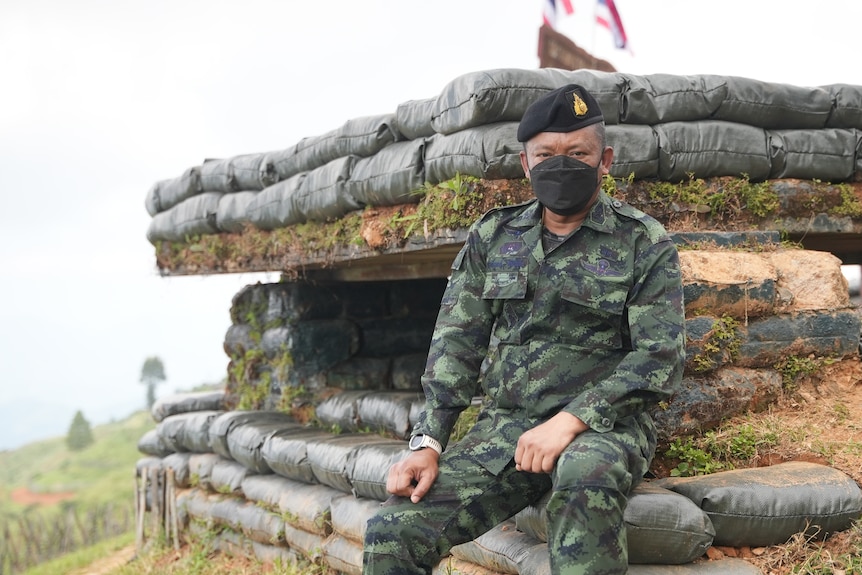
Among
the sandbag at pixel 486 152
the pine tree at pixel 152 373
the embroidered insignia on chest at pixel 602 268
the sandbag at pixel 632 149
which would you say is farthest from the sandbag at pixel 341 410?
the pine tree at pixel 152 373

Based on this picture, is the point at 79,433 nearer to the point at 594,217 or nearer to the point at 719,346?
the point at 719,346

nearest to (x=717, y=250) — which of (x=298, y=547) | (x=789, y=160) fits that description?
(x=789, y=160)

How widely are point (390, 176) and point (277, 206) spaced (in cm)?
133

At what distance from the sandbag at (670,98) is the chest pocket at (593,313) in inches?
53.3

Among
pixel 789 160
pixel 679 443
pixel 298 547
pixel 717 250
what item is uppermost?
pixel 789 160

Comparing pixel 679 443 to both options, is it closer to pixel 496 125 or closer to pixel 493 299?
pixel 493 299

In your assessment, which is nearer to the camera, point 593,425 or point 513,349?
point 593,425

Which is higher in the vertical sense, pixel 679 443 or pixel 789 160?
pixel 789 160

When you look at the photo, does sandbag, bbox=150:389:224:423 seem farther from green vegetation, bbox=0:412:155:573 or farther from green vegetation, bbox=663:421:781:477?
green vegetation, bbox=663:421:781:477

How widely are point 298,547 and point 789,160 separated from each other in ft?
10.6

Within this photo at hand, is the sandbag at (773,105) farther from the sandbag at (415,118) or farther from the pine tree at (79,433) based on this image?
the pine tree at (79,433)

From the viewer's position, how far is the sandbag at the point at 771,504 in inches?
112

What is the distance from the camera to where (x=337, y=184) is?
4.70 metres

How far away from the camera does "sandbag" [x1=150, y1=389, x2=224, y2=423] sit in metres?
7.29
